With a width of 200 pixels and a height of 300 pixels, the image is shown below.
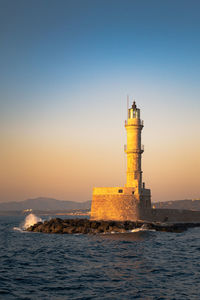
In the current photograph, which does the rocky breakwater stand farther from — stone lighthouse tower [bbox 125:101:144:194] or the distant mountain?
the distant mountain

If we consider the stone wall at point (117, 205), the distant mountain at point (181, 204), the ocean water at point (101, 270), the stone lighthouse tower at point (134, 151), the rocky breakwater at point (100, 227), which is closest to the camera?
the ocean water at point (101, 270)

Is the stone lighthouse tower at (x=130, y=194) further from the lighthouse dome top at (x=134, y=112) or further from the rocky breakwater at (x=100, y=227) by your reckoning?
the rocky breakwater at (x=100, y=227)

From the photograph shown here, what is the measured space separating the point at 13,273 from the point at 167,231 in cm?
2340

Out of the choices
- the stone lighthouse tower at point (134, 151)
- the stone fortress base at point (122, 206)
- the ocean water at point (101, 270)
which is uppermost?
the stone lighthouse tower at point (134, 151)

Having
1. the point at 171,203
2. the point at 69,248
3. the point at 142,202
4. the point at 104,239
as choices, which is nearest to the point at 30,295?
the point at 69,248

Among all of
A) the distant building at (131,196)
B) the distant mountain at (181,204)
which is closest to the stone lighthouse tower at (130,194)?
the distant building at (131,196)

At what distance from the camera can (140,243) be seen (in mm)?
27688

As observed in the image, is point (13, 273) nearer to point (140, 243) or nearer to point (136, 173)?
point (140, 243)

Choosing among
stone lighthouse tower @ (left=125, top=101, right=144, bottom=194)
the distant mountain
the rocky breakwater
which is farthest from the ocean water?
the distant mountain

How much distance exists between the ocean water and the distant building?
12009 mm

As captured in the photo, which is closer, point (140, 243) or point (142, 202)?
point (140, 243)

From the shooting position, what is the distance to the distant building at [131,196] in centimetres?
4078

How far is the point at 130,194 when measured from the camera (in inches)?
1613

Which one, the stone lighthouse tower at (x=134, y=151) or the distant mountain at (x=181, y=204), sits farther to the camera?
the distant mountain at (x=181, y=204)
